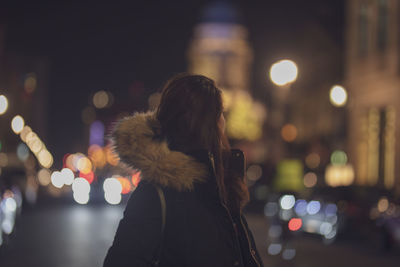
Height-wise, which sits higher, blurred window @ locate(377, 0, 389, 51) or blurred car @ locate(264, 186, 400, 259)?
blurred window @ locate(377, 0, 389, 51)

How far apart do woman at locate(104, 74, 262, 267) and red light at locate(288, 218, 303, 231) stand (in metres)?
15.2

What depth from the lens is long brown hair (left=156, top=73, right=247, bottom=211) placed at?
157 inches

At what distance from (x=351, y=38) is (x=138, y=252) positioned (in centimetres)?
3734

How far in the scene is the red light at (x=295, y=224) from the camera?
63.7 feet

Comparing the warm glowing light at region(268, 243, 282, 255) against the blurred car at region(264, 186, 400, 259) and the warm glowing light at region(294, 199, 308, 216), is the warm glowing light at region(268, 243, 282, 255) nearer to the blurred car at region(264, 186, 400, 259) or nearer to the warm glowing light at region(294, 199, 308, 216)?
the blurred car at region(264, 186, 400, 259)

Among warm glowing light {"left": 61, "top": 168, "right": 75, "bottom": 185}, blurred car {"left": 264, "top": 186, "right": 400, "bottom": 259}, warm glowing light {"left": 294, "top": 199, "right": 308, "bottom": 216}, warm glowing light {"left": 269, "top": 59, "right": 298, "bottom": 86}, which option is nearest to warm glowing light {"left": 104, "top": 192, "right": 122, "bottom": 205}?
warm glowing light {"left": 61, "top": 168, "right": 75, "bottom": 185}

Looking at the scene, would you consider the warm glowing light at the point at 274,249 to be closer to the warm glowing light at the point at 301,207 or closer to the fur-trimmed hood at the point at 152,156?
the warm glowing light at the point at 301,207

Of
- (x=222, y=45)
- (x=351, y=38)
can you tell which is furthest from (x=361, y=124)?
(x=222, y=45)

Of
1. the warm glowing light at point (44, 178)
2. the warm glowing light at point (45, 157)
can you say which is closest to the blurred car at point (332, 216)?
the warm glowing light at point (44, 178)

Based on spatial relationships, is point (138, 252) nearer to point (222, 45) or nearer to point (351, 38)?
point (351, 38)

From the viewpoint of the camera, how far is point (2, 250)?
1641cm

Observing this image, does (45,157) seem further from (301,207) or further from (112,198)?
(301,207)

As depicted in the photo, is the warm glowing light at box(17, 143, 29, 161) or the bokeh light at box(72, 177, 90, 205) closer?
the bokeh light at box(72, 177, 90, 205)

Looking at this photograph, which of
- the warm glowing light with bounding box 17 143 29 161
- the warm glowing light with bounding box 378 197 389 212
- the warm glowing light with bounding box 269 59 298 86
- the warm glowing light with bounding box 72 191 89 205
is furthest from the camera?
the warm glowing light with bounding box 17 143 29 161
